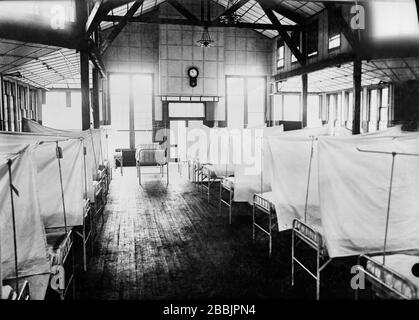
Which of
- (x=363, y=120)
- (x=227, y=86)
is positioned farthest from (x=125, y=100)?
(x=363, y=120)

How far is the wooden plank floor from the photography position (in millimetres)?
3445

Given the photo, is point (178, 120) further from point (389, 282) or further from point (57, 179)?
point (389, 282)

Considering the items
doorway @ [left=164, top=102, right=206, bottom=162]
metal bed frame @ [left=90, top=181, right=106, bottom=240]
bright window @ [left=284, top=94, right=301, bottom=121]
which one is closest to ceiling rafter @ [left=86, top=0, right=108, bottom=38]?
metal bed frame @ [left=90, top=181, right=106, bottom=240]

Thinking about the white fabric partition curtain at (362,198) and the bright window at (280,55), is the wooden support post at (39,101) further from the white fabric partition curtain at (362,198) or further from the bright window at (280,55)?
the white fabric partition curtain at (362,198)

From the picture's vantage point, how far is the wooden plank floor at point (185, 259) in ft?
11.3

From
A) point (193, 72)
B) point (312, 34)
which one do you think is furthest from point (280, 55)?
point (193, 72)

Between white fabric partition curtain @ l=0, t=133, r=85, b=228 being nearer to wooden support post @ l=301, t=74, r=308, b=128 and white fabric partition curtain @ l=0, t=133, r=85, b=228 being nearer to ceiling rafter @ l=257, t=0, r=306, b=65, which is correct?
A: ceiling rafter @ l=257, t=0, r=306, b=65

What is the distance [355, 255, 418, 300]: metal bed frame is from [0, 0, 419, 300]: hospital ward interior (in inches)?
0.5

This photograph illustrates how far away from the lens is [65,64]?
8.59m

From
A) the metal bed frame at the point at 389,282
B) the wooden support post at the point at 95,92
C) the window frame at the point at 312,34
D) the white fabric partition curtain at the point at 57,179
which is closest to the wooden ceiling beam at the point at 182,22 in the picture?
the window frame at the point at 312,34

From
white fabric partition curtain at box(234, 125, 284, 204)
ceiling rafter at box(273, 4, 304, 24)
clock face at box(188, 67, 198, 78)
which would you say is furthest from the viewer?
clock face at box(188, 67, 198, 78)

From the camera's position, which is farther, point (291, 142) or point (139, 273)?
point (291, 142)
